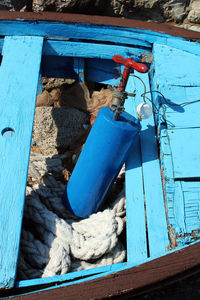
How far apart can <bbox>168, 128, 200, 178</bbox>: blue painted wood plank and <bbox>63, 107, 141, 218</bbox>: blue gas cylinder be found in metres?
0.23

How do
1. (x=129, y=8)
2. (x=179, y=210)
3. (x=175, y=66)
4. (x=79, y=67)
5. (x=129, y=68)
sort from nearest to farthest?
(x=179, y=210) → (x=129, y=68) → (x=175, y=66) → (x=79, y=67) → (x=129, y=8)

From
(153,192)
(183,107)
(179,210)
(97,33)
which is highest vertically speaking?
(97,33)

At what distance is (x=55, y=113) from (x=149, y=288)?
1.83 metres

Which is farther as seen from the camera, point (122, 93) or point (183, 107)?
point (183, 107)

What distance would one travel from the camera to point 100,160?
1711 mm

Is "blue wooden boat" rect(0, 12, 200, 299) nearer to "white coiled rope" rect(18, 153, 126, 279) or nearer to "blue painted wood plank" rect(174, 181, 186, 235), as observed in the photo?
"blue painted wood plank" rect(174, 181, 186, 235)

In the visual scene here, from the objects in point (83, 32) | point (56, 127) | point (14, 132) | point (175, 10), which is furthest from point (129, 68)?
point (175, 10)

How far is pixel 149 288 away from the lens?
133 centimetres

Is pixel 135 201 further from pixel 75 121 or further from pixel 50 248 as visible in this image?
pixel 75 121

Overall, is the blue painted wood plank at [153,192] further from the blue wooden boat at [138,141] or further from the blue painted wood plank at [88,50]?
the blue painted wood plank at [88,50]

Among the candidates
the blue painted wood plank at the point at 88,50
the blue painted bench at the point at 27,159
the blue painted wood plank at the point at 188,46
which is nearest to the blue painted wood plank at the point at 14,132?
the blue painted bench at the point at 27,159

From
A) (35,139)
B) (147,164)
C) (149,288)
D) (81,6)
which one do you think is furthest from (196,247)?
(81,6)

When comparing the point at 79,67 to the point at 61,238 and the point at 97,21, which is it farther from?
the point at 61,238

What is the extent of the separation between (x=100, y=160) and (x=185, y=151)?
0.44 meters
